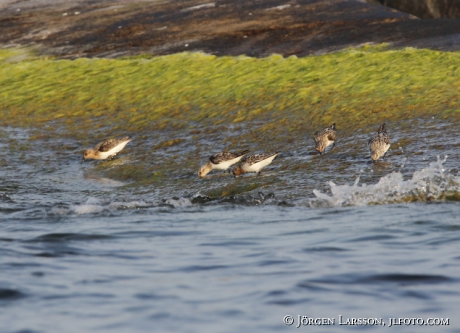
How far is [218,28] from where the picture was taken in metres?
26.0

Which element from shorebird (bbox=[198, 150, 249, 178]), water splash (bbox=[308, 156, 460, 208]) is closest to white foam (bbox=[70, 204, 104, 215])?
shorebird (bbox=[198, 150, 249, 178])

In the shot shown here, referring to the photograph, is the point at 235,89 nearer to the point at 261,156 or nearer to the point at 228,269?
the point at 261,156

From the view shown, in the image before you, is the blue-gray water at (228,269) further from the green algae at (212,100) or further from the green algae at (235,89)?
the green algae at (235,89)

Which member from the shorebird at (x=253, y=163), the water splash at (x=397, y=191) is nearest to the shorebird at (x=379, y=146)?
the water splash at (x=397, y=191)

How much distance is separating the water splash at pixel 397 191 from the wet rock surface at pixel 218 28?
9032mm

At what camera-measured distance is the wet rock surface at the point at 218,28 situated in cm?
2333

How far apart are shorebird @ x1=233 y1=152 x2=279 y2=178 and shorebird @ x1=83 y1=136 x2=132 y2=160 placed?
10.8 feet

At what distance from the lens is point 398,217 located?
11.4 metres

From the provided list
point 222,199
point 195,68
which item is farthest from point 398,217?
point 195,68

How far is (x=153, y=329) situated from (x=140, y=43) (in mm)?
19624

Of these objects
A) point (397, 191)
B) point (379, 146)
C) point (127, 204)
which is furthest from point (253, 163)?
point (397, 191)

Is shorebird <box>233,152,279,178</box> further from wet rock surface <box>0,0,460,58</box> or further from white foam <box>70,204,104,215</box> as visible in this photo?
wet rock surface <box>0,0,460,58</box>

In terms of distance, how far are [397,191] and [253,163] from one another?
293 cm

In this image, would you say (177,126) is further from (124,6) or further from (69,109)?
(124,6)
